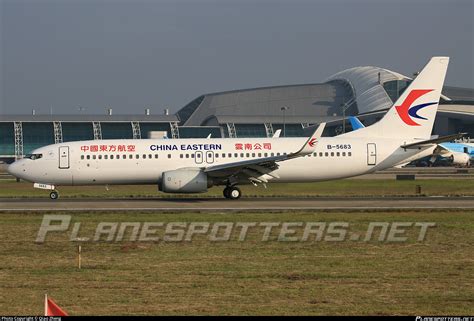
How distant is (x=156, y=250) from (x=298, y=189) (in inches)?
999

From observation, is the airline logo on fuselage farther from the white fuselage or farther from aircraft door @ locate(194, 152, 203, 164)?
aircraft door @ locate(194, 152, 203, 164)

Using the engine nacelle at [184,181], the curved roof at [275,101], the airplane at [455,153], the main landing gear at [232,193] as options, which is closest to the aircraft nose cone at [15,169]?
Answer: the engine nacelle at [184,181]

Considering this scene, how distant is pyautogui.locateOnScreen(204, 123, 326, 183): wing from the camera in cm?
3888

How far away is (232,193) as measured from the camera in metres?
40.9

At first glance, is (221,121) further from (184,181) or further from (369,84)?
(184,181)

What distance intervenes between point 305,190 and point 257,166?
7.35m

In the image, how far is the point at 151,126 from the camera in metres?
122

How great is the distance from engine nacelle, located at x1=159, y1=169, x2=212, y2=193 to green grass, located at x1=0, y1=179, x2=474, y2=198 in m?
4.47

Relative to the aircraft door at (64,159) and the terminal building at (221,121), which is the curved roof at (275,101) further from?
the aircraft door at (64,159)

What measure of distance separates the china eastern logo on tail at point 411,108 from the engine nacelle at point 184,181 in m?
12.1

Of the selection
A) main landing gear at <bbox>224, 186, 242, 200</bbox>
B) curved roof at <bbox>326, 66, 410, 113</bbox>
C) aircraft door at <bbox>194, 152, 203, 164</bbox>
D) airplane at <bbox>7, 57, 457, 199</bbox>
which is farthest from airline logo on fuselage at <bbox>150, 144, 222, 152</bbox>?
curved roof at <bbox>326, 66, 410, 113</bbox>

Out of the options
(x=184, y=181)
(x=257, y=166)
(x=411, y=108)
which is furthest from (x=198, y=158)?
(x=411, y=108)

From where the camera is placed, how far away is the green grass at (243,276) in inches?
571

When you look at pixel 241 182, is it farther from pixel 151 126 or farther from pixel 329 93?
pixel 329 93
